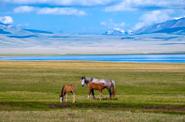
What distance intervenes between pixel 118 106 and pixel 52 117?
592 cm

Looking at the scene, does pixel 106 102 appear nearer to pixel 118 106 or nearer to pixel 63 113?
pixel 118 106

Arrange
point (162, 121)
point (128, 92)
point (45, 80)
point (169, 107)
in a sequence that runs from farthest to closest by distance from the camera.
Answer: point (45, 80) → point (128, 92) → point (169, 107) → point (162, 121)

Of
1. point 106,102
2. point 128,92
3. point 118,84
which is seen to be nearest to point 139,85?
point 118,84

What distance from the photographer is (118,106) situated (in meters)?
26.2

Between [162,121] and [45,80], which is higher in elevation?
[45,80]

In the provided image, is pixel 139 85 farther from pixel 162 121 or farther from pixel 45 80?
pixel 162 121

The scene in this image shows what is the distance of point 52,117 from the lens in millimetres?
21078

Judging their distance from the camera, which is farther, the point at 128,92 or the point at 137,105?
the point at 128,92

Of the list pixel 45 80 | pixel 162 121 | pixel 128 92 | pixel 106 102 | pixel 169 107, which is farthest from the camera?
pixel 45 80

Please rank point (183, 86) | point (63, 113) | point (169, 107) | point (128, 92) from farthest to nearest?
1. point (183, 86)
2. point (128, 92)
3. point (169, 107)
4. point (63, 113)

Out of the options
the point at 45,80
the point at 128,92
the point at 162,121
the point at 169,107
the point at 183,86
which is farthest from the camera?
the point at 45,80

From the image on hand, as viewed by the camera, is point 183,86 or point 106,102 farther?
point 183,86

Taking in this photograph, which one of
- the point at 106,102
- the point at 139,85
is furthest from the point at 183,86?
the point at 106,102

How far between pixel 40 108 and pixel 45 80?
22.2 metres
